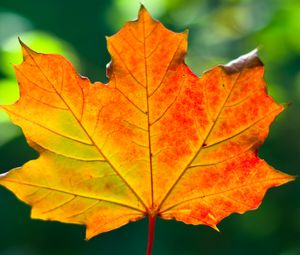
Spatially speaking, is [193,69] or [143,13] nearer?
[143,13]

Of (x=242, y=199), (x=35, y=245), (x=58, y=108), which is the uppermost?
(x=58, y=108)

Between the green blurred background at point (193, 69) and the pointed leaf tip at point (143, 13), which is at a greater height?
the pointed leaf tip at point (143, 13)

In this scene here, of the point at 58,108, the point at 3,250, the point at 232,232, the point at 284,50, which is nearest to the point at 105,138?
the point at 58,108

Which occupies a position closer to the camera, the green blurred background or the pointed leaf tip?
the pointed leaf tip

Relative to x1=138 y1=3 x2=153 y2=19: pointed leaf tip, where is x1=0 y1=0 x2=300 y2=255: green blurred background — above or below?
below

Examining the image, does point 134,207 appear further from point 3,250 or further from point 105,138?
point 3,250

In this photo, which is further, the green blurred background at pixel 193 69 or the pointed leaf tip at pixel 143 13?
the green blurred background at pixel 193 69

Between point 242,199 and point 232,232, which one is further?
point 232,232

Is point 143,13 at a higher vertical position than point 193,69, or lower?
higher
